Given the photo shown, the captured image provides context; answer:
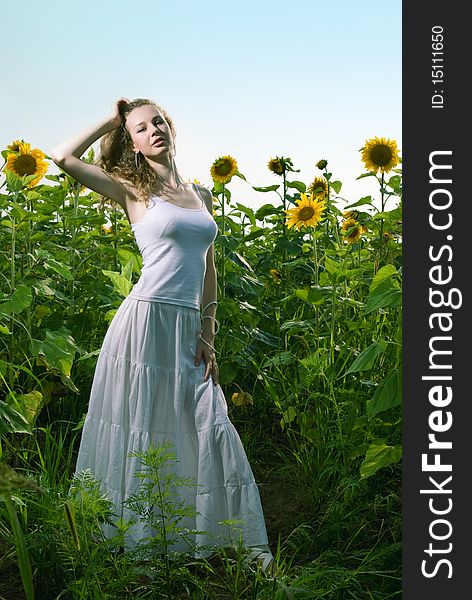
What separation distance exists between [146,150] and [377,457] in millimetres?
1136

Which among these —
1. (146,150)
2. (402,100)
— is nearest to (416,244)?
(402,100)

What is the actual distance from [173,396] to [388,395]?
0.63 metres

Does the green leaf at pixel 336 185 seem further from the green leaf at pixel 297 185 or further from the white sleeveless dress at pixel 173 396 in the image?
the white sleeveless dress at pixel 173 396

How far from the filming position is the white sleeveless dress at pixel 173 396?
250 cm

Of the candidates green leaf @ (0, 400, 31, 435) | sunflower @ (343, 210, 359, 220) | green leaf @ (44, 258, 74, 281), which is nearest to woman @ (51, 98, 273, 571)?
green leaf @ (0, 400, 31, 435)

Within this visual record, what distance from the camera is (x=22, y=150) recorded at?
3604mm

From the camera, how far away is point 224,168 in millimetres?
3734

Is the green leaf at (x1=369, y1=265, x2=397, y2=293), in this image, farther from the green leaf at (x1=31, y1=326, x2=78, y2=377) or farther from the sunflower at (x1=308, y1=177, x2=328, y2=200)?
the sunflower at (x1=308, y1=177, x2=328, y2=200)

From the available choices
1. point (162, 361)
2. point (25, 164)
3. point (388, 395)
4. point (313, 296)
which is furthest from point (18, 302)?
point (388, 395)

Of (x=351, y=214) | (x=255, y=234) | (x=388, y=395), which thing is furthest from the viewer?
(x=351, y=214)

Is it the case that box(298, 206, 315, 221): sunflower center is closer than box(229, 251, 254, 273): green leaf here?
Yes

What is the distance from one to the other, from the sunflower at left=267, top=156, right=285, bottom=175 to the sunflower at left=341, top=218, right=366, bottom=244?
41 cm

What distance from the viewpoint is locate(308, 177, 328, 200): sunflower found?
3.89 metres

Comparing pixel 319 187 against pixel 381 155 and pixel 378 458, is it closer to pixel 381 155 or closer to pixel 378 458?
pixel 381 155
